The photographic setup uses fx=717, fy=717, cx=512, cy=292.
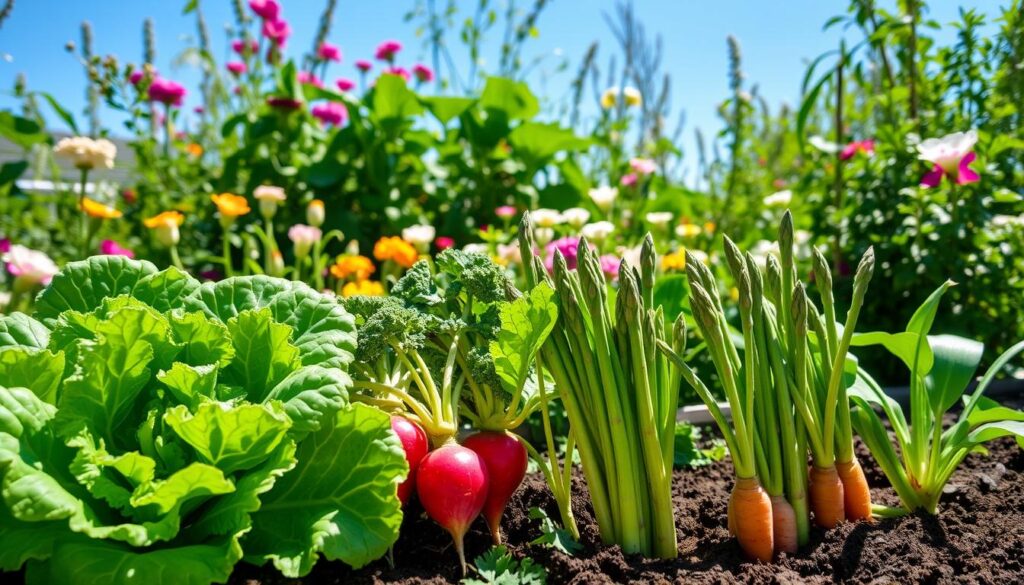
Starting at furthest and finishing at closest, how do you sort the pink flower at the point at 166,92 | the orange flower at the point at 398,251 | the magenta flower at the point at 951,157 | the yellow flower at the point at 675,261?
the pink flower at the point at 166,92 < the yellow flower at the point at 675,261 < the orange flower at the point at 398,251 < the magenta flower at the point at 951,157

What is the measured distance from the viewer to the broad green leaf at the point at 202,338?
1110 mm

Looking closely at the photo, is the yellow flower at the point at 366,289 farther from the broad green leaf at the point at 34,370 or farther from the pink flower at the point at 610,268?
the broad green leaf at the point at 34,370

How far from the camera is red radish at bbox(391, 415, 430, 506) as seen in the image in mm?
1201

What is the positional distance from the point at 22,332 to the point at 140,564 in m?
0.52

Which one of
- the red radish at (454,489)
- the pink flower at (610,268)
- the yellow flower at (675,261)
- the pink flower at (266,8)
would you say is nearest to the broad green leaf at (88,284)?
the red radish at (454,489)

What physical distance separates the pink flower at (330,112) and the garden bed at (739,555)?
263 cm

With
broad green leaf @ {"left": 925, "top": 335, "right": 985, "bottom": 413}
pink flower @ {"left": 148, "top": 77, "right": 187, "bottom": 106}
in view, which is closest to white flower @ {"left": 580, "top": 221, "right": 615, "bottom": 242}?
broad green leaf @ {"left": 925, "top": 335, "right": 985, "bottom": 413}

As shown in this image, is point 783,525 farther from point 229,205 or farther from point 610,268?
point 229,205

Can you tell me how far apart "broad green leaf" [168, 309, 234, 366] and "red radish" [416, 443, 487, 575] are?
1.20ft

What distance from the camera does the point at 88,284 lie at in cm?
129

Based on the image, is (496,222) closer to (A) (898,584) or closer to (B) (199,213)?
(B) (199,213)

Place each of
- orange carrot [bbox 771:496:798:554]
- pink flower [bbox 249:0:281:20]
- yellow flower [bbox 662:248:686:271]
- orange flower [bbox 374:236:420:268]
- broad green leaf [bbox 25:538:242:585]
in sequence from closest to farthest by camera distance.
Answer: broad green leaf [bbox 25:538:242:585] < orange carrot [bbox 771:496:798:554] < orange flower [bbox 374:236:420:268] < yellow flower [bbox 662:248:686:271] < pink flower [bbox 249:0:281:20]

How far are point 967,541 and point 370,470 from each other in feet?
3.13

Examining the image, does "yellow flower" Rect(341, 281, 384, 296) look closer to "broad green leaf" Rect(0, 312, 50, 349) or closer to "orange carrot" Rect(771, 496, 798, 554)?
"broad green leaf" Rect(0, 312, 50, 349)
